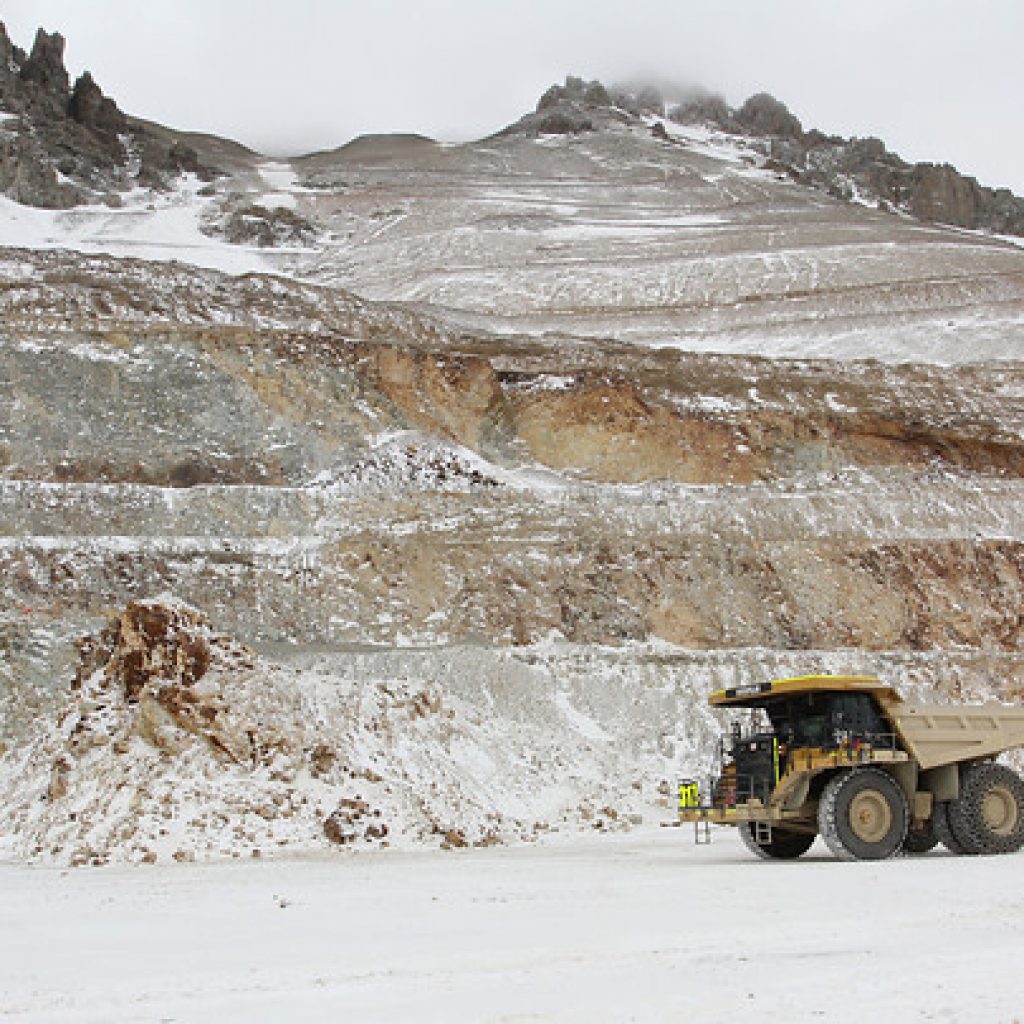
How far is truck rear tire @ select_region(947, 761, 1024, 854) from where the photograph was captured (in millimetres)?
13625

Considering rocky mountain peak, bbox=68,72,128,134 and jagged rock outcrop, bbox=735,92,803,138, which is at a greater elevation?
jagged rock outcrop, bbox=735,92,803,138

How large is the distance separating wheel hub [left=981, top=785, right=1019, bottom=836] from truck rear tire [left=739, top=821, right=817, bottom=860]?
1972 mm

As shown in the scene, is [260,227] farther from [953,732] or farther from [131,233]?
[953,732]

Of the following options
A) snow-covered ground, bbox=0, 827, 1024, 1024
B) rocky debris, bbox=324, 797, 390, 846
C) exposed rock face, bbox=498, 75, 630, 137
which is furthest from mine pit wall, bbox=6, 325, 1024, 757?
exposed rock face, bbox=498, 75, 630, 137

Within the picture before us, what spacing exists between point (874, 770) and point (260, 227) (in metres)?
73.0

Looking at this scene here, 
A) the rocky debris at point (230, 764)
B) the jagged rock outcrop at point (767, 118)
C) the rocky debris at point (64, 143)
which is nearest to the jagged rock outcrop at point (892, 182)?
the jagged rock outcrop at point (767, 118)

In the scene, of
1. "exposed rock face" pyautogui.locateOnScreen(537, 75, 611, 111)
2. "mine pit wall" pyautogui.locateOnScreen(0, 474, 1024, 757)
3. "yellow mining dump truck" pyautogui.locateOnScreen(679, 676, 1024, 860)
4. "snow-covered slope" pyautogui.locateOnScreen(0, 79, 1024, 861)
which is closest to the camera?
"yellow mining dump truck" pyautogui.locateOnScreen(679, 676, 1024, 860)

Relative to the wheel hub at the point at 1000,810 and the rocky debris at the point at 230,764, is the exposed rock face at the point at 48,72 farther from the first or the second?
the wheel hub at the point at 1000,810

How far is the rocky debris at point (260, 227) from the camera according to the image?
7894 cm

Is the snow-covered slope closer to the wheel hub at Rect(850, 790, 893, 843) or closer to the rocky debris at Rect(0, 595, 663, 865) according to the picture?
the rocky debris at Rect(0, 595, 663, 865)

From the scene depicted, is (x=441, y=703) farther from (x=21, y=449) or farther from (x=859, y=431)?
(x=859, y=431)

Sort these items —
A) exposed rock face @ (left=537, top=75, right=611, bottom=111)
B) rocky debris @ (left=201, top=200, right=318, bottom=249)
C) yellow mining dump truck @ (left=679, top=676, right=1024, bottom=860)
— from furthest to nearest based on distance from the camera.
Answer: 1. exposed rock face @ (left=537, top=75, right=611, bottom=111)
2. rocky debris @ (left=201, top=200, right=318, bottom=249)
3. yellow mining dump truck @ (left=679, top=676, right=1024, bottom=860)

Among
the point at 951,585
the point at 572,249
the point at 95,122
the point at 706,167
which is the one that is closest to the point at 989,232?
the point at 706,167

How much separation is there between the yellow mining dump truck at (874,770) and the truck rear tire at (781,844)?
0.26m
